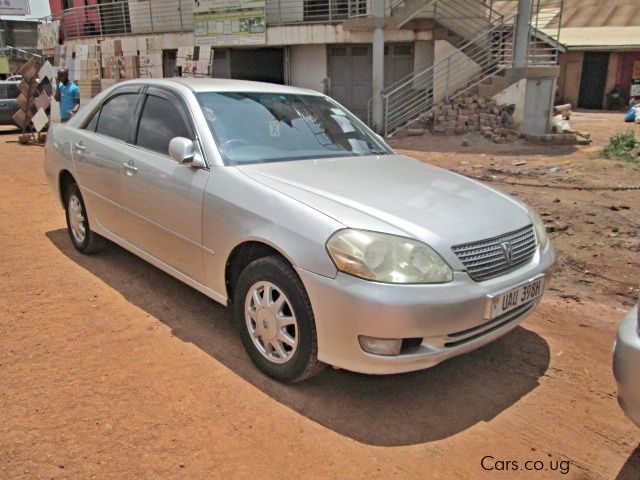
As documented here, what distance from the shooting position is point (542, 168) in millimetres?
9781

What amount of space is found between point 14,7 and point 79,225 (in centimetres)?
5019

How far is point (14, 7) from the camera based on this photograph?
148 ft

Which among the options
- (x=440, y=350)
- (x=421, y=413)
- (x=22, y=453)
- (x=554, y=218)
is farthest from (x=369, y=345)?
(x=554, y=218)

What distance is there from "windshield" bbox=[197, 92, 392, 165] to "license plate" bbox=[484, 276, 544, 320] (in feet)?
5.29

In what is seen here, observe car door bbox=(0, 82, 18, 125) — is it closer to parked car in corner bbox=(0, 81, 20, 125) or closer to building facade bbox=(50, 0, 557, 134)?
parked car in corner bbox=(0, 81, 20, 125)

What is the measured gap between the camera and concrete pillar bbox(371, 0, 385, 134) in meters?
14.1

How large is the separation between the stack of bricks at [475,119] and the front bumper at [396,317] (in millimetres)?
11448

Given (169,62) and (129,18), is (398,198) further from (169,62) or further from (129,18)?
(129,18)

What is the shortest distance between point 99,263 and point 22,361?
1774 mm

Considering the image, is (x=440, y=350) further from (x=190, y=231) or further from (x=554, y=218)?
(x=554, y=218)

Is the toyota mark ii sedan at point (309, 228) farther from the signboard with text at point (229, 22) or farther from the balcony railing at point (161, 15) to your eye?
the signboard with text at point (229, 22)

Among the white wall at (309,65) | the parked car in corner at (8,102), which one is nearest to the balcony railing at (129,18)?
the white wall at (309,65)

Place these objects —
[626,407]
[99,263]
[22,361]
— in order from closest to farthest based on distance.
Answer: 1. [626,407]
2. [22,361]
3. [99,263]

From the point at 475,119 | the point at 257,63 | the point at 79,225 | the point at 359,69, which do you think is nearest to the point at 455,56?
the point at 475,119
